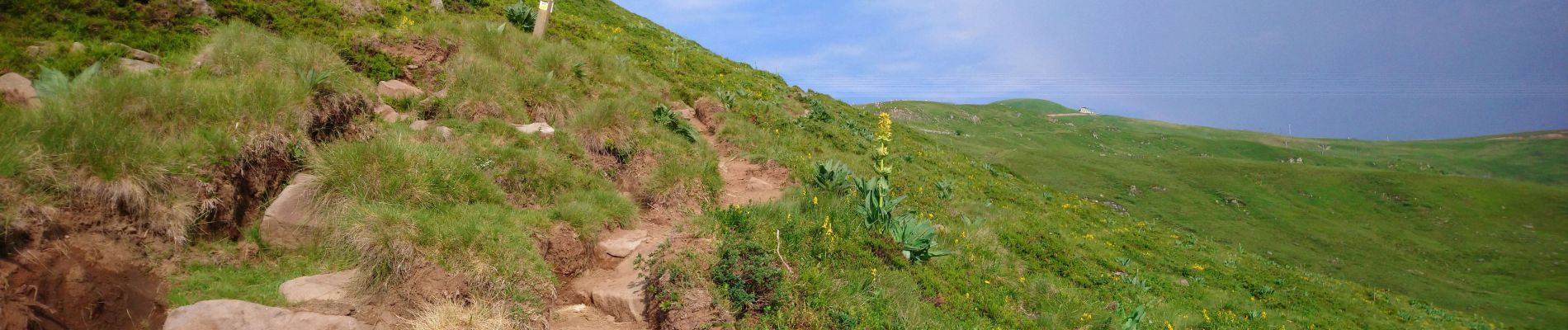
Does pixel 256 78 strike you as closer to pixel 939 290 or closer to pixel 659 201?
pixel 659 201

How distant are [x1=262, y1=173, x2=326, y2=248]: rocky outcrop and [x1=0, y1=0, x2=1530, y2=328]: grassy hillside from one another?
0.32ft

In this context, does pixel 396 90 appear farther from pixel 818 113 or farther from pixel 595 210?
pixel 818 113

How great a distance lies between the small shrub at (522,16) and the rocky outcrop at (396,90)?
4438 mm

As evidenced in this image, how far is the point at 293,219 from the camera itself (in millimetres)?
6066

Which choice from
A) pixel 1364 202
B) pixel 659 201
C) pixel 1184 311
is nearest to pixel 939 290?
pixel 659 201

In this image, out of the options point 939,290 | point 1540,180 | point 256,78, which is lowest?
point 939,290

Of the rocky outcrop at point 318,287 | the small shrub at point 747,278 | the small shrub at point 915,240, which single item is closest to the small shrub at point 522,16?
the rocky outcrop at point 318,287

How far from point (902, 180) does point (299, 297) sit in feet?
31.9

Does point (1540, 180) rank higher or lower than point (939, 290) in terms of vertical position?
higher

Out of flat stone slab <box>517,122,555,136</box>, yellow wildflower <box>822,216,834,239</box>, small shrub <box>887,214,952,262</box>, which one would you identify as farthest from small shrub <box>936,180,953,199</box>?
flat stone slab <box>517,122,555,136</box>

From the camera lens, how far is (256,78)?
6.86 meters

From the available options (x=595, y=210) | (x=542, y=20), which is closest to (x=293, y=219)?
(x=595, y=210)

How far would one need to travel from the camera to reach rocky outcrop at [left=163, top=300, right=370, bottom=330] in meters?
4.54

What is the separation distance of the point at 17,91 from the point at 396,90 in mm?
3886
